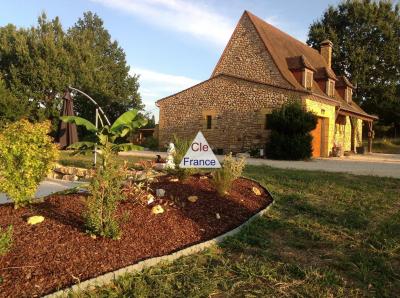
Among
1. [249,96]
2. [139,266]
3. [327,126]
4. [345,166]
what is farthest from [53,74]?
[139,266]

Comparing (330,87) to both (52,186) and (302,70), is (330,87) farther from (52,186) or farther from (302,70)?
(52,186)

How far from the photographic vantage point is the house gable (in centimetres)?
2309

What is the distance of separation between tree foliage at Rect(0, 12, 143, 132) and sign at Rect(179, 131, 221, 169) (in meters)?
29.9

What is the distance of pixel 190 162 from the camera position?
7531mm

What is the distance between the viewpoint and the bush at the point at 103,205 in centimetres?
483

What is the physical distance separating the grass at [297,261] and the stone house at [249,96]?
1478 cm

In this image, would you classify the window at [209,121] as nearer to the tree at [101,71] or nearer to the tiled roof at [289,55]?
the tiled roof at [289,55]

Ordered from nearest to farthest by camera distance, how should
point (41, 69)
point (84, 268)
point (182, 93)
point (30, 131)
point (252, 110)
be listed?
point (84, 268), point (30, 131), point (252, 110), point (182, 93), point (41, 69)

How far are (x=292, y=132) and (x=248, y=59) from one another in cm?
655

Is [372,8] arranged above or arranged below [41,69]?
above

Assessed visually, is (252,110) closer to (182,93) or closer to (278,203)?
(182,93)

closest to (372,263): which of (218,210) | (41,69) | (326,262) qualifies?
(326,262)

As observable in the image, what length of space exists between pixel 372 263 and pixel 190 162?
12.2ft

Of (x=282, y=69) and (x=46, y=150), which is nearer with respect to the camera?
(x=46, y=150)
